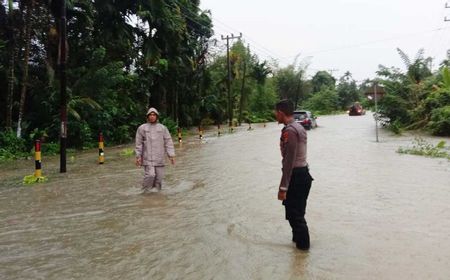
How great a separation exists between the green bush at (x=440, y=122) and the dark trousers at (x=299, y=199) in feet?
65.1

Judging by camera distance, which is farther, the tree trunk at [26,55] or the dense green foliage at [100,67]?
the dense green foliage at [100,67]

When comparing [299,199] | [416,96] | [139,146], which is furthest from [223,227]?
[416,96]

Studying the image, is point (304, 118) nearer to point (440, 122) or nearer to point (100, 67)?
point (440, 122)

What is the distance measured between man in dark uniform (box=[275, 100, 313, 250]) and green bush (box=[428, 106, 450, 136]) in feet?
65.1

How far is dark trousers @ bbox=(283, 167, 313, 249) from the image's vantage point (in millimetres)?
5375

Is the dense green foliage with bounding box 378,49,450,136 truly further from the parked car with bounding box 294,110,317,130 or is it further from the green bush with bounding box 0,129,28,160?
the green bush with bounding box 0,129,28,160

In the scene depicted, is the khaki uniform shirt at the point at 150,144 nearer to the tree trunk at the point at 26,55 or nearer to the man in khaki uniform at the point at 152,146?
the man in khaki uniform at the point at 152,146

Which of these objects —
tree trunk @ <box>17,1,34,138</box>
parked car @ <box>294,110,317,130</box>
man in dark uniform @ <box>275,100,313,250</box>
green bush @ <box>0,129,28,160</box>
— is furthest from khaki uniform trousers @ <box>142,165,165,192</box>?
parked car @ <box>294,110,317,130</box>

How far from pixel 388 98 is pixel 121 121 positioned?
52.8 ft

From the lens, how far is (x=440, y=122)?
910 inches

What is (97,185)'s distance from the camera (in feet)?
35.6

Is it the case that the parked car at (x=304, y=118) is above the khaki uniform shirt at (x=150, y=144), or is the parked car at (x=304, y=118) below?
above

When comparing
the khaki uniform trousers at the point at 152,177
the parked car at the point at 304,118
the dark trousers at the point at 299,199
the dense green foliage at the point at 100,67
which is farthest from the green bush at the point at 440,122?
the dark trousers at the point at 299,199

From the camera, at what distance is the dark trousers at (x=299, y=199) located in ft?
17.6
